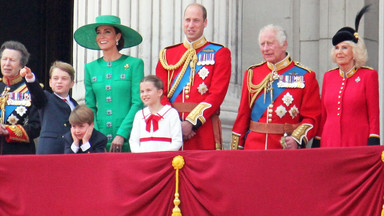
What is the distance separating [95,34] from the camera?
10703 mm

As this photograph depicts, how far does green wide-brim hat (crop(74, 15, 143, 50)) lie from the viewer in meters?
10.3

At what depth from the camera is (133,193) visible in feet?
28.8

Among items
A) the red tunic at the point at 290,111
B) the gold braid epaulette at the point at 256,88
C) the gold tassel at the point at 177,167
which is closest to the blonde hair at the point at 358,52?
the red tunic at the point at 290,111

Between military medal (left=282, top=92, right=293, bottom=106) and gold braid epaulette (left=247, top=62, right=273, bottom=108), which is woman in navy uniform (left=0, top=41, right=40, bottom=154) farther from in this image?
military medal (left=282, top=92, right=293, bottom=106)

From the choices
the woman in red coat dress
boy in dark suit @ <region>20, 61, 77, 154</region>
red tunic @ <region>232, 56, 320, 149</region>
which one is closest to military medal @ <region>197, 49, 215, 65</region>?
red tunic @ <region>232, 56, 320, 149</region>

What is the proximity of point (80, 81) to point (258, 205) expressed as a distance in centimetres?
358

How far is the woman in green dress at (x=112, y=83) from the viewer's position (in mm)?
10117

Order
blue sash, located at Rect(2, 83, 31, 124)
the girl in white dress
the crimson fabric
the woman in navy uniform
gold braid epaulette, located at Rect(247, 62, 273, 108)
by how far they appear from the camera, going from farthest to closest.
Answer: blue sash, located at Rect(2, 83, 31, 124)
the woman in navy uniform
gold braid epaulette, located at Rect(247, 62, 273, 108)
the girl in white dress
the crimson fabric

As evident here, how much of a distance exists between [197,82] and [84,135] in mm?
1060

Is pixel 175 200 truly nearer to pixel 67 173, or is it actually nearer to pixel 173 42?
pixel 67 173

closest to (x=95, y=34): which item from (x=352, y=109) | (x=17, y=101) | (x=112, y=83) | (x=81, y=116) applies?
(x=112, y=83)

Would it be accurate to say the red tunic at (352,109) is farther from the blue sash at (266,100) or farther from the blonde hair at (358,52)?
the blue sash at (266,100)

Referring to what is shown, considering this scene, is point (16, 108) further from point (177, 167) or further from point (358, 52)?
point (358, 52)

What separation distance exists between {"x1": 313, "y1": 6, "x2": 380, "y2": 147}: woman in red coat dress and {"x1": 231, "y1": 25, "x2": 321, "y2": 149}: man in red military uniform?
15cm
